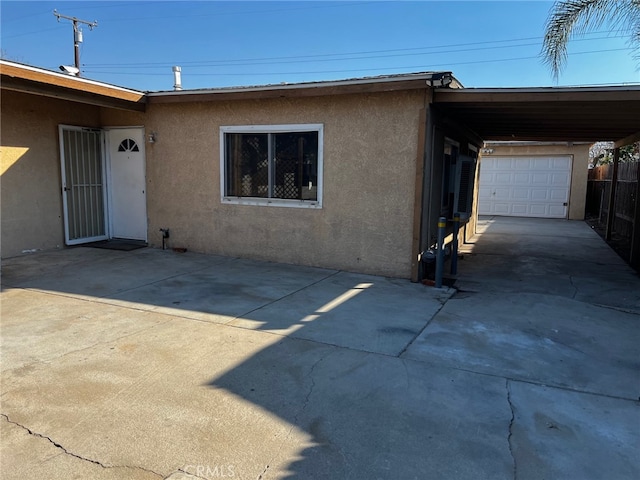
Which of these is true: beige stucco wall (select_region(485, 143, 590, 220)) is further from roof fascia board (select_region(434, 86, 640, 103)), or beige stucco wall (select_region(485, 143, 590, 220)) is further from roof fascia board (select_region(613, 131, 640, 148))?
roof fascia board (select_region(434, 86, 640, 103))

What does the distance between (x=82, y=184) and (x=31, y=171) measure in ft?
3.58

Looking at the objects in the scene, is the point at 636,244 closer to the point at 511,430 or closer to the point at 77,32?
the point at 511,430

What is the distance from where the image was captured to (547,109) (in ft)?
23.0

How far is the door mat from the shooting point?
29.5 feet

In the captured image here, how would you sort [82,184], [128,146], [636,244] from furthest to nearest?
[128,146] → [82,184] → [636,244]

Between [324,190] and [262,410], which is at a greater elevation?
[324,190]

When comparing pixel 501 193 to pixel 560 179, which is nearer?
pixel 560 179

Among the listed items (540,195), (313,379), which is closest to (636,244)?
(313,379)

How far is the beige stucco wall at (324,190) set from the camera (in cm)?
687

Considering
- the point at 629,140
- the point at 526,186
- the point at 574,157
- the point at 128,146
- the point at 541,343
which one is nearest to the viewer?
the point at 541,343

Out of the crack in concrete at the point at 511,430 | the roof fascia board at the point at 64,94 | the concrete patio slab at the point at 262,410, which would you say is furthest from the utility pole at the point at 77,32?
the crack in concrete at the point at 511,430

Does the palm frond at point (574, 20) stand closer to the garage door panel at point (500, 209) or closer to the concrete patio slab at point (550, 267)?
the concrete patio slab at point (550, 267)

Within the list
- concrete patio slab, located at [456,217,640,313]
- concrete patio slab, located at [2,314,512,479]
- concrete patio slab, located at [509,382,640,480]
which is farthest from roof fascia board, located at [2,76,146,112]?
concrete patio slab, located at [509,382,640,480]

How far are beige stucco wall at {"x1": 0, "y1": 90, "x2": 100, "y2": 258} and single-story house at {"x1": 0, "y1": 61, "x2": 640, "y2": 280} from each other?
2 cm
